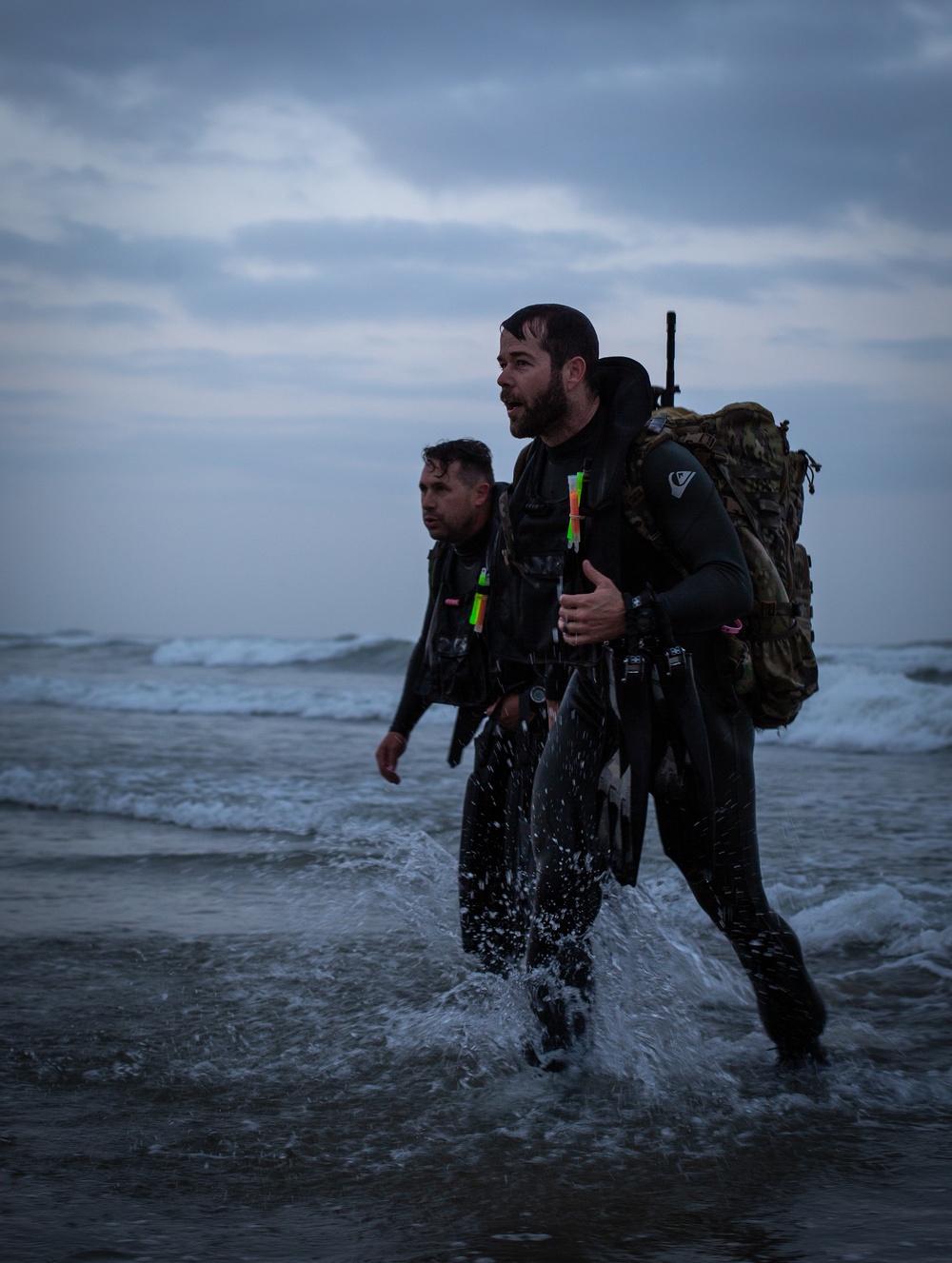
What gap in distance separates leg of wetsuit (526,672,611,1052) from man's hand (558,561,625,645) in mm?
272

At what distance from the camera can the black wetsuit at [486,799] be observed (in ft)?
13.7

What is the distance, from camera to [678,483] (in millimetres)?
3133

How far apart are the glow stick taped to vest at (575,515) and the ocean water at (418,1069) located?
137 cm

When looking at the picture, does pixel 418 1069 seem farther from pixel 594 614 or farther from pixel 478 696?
pixel 594 614

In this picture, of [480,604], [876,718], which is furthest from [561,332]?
[876,718]

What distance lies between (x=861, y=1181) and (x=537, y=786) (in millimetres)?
1202

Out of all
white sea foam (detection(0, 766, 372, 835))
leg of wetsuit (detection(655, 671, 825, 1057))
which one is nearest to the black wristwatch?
leg of wetsuit (detection(655, 671, 825, 1057))

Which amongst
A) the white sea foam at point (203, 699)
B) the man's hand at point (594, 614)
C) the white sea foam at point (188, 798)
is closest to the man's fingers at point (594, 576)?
the man's hand at point (594, 614)

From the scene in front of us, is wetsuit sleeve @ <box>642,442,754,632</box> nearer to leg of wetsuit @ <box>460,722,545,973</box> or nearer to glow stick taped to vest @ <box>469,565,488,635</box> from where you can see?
glow stick taped to vest @ <box>469,565,488,635</box>

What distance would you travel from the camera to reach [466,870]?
14.3 feet

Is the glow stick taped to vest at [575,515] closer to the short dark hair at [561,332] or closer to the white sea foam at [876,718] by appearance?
the short dark hair at [561,332]

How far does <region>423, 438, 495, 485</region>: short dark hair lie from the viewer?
4.41 metres

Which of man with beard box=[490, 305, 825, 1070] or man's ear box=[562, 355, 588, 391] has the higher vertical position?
man's ear box=[562, 355, 588, 391]

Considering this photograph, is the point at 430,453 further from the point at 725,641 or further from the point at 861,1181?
the point at 861,1181
